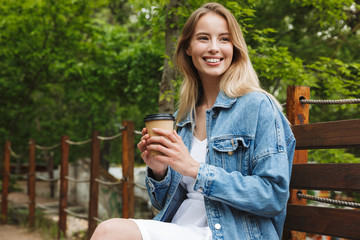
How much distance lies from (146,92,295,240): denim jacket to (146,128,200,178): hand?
56mm

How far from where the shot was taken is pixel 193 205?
1870 millimetres

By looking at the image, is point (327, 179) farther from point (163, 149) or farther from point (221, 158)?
point (163, 149)

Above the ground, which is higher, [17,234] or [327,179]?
[327,179]

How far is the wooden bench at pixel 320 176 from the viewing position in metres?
1.91

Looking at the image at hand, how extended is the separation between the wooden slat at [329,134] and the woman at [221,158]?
1.05ft

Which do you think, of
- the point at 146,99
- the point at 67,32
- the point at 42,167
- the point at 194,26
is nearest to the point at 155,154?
the point at 194,26

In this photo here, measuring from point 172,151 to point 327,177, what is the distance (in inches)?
34.4

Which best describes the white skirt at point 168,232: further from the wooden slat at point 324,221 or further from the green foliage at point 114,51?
the green foliage at point 114,51

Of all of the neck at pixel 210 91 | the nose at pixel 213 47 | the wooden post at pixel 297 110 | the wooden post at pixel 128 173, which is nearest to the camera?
the nose at pixel 213 47

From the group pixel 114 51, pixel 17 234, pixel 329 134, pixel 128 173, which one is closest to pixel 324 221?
pixel 329 134

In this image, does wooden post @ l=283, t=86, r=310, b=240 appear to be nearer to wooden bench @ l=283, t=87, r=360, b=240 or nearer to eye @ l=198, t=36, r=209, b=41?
wooden bench @ l=283, t=87, r=360, b=240

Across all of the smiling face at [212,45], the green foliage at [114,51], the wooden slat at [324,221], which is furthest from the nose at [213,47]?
the green foliage at [114,51]

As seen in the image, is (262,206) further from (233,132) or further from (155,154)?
(155,154)

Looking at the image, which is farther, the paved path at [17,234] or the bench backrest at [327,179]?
the paved path at [17,234]
